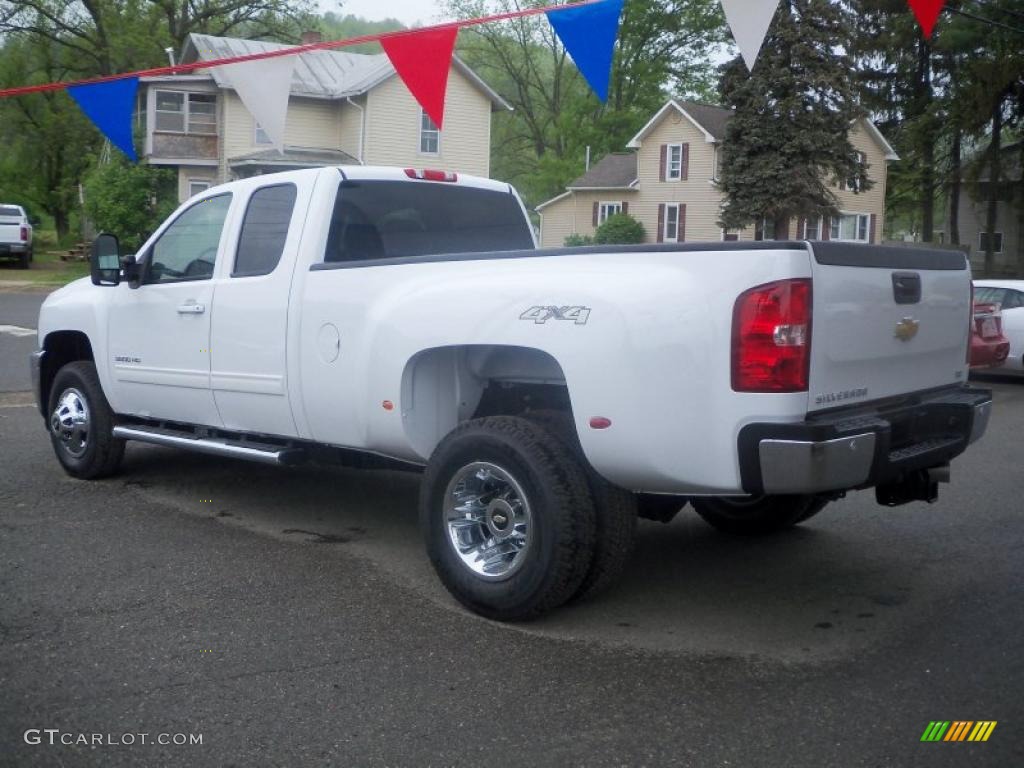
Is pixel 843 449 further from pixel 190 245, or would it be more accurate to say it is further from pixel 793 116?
→ pixel 793 116

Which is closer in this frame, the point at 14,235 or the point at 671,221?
the point at 14,235

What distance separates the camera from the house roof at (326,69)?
37125 millimetres

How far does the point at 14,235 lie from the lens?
35.1 m

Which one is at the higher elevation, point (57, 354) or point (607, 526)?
point (57, 354)

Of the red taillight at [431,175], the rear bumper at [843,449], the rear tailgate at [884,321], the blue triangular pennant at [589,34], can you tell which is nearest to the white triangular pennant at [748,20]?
the blue triangular pennant at [589,34]

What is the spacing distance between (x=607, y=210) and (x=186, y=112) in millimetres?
19606

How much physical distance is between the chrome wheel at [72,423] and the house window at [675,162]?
1615 inches

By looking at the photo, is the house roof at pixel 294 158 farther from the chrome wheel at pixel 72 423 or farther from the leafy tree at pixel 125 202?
the chrome wheel at pixel 72 423

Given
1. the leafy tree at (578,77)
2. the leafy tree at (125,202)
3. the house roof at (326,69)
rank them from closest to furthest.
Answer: the leafy tree at (125,202) < the house roof at (326,69) < the leafy tree at (578,77)

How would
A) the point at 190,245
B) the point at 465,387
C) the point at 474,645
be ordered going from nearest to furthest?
the point at 474,645 < the point at 465,387 < the point at 190,245

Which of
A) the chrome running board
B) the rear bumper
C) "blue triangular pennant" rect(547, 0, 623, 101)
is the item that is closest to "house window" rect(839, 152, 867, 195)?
"blue triangular pennant" rect(547, 0, 623, 101)

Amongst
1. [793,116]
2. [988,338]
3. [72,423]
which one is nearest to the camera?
[72,423]

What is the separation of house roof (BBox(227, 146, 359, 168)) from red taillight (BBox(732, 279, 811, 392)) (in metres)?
32.2

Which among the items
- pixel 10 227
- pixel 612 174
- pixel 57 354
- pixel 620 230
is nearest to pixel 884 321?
pixel 57 354
